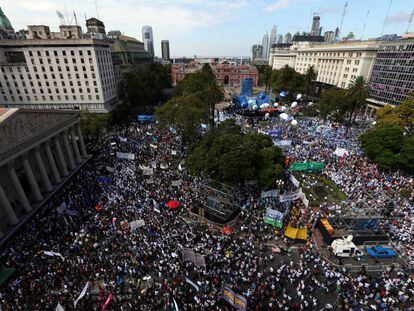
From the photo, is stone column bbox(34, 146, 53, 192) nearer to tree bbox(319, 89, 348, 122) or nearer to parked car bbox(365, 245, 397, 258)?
parked car bbox(365, 245, 397, 258)

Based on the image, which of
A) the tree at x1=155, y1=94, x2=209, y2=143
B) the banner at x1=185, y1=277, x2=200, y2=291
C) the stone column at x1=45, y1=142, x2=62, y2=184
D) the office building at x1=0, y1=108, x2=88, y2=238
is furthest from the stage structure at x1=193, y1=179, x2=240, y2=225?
the stone column at x1=45, y1=142, x2=62, y2=184

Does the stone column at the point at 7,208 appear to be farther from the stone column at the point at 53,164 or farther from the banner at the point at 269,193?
the banner at the point at 269,193

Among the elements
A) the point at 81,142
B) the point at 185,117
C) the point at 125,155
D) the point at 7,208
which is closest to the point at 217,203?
the point at 125,155

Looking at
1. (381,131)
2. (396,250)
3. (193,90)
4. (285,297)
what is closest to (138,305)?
(285,297)

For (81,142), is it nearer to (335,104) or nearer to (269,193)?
(269,193)

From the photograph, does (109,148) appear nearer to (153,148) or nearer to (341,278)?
(153,148)

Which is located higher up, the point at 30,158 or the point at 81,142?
the point at 30,158
